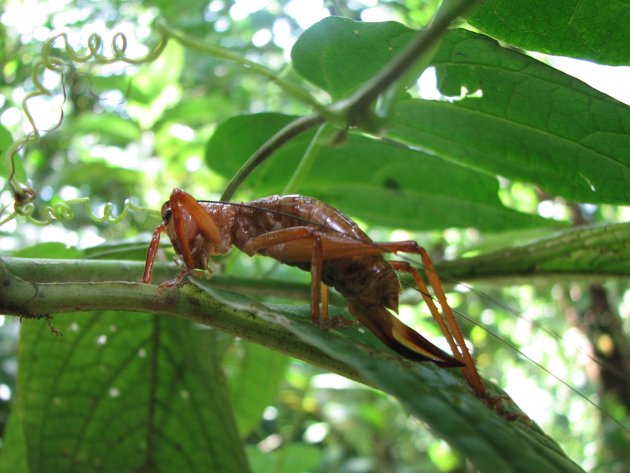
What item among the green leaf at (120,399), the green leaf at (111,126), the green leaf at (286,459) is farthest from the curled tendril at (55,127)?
the green leaf at (111,126)

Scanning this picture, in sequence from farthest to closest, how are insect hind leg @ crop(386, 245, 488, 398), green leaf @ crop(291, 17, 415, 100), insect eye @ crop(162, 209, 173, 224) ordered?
insect eye @ crop(162, 209, 173, 224) → green leaf @ crop(291, 17, 415, 100) → insect hind leg @ crop(386, 245, 488, 398)

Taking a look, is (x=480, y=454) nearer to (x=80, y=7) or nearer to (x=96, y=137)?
(x=80, y=7)

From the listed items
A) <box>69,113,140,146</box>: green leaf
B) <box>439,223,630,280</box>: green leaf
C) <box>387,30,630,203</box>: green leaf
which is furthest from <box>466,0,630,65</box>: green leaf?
<box>69,113,140,146</box>: green leaf

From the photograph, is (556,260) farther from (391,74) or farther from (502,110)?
(391,74)

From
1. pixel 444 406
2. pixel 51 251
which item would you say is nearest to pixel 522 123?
pixel 444 406

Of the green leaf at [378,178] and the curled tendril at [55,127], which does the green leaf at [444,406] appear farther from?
the green leaf at [378,178]

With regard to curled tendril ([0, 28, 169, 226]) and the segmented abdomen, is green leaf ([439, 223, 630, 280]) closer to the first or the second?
the segmented abdomen

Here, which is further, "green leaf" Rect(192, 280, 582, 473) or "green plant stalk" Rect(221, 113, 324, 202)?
"green plant stalk" Rect(221, 113, 324, 202)
